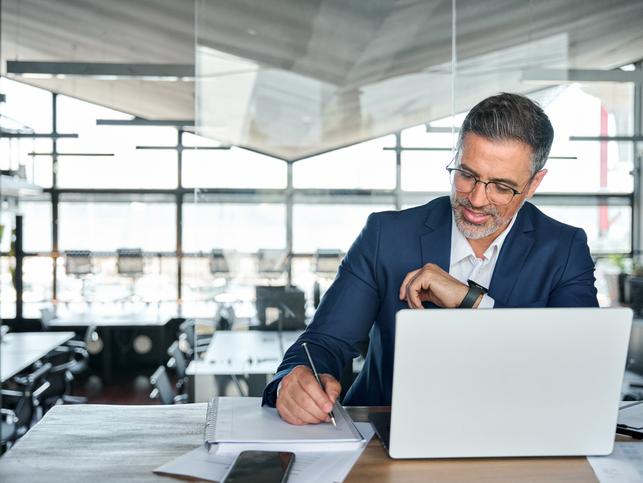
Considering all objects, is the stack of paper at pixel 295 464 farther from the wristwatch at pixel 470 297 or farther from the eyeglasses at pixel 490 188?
the eyeglasses at pixel 490 188

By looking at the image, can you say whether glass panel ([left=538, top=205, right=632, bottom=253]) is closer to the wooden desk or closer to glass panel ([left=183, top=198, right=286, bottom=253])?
glass panel ([left=183, top=198, right=286, bottom=253])

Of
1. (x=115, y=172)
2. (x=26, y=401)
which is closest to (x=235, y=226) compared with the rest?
(x=26, y=401)

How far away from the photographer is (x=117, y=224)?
1163cm

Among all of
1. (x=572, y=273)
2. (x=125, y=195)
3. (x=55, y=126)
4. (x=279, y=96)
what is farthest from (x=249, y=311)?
(x=55, y=126)

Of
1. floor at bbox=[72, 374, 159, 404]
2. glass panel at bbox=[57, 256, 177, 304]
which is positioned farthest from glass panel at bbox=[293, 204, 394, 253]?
glass panel at bbox=[57, 256, 177, 304]

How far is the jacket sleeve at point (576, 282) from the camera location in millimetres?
1862

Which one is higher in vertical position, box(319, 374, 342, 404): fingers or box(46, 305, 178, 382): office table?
box(319, 374, 342, 404): fingers

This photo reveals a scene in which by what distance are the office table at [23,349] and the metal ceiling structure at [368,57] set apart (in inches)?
116

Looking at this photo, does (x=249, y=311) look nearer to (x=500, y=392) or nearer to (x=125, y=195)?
(x=500, y=392)

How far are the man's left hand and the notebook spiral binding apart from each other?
521 millimetres

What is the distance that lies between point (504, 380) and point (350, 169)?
10.4 feet

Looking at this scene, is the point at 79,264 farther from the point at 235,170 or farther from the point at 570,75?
the point at 570,75

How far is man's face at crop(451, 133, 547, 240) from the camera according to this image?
5.66 feet

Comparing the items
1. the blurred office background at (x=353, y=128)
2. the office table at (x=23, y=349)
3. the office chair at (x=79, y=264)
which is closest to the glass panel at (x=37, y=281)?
the office chair at (x=79, y=264)
